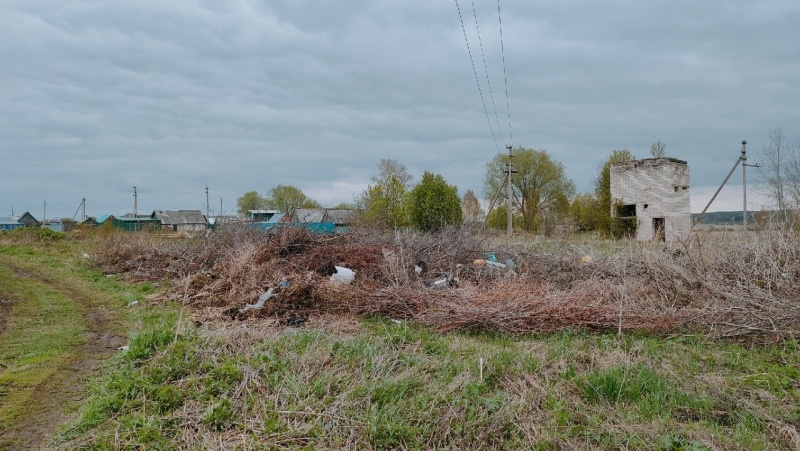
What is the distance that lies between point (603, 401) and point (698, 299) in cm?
400

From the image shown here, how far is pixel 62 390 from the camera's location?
4234 mm

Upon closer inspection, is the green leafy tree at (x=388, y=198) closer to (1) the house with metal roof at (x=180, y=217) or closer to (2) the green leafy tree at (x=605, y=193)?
(2) the green leafy tree at (x=605, y=193)

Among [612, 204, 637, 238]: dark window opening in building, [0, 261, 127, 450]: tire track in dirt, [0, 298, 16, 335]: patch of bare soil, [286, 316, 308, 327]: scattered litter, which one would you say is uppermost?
[612, 204, 637, 238]: dark window opening in building

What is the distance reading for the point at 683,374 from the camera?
14.7 ft

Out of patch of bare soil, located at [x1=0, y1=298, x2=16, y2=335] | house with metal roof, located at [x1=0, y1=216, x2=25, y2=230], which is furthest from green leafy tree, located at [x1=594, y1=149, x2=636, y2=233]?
house with metal roof, located at [x1=0, y1=216, x2=25, y2=230]

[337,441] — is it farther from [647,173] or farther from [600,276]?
[647,173]

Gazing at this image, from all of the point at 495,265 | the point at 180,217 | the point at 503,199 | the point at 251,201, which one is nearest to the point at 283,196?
the point at 251,201

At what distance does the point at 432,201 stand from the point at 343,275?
19.9 meters

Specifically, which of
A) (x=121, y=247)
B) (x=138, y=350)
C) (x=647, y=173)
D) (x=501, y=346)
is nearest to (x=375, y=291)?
(x=501, y=346)

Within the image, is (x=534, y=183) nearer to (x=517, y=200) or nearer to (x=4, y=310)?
(x=517, y=200)

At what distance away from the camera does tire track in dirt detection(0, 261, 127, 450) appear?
133 inches

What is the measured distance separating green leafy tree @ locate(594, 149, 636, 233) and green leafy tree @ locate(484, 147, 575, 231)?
6.04 meters

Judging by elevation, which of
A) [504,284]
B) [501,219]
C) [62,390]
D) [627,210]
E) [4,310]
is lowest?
[62,390]

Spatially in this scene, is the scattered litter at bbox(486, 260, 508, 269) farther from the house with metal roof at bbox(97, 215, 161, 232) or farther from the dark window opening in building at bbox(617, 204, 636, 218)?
the dark window opening in building at bbox(617, 204, 636, 218)
